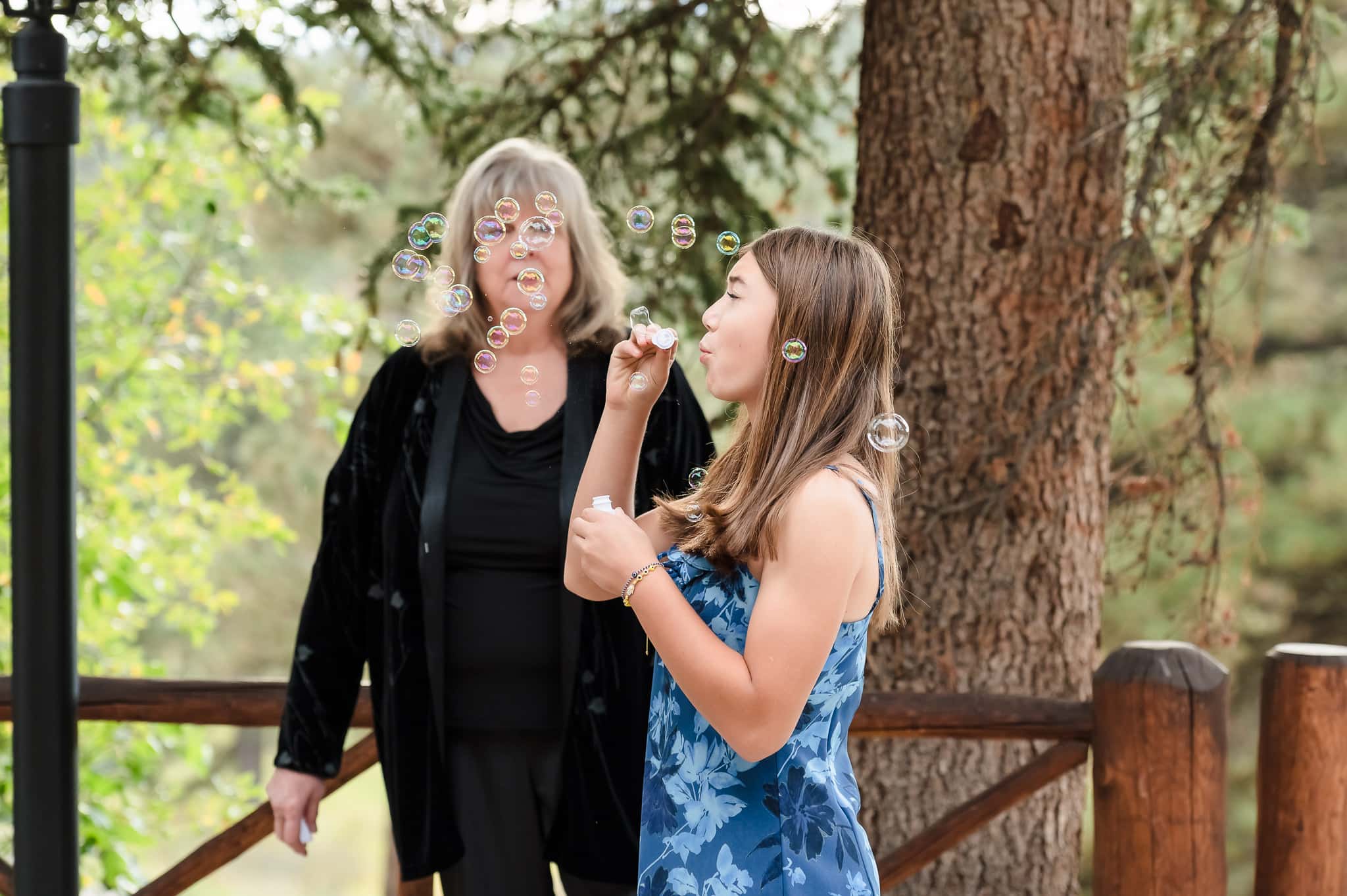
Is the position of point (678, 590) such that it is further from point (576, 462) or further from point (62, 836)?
point (62, 836)

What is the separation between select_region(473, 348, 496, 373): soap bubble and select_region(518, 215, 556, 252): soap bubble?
8.4 inches

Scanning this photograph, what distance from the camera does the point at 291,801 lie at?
7.75 ft

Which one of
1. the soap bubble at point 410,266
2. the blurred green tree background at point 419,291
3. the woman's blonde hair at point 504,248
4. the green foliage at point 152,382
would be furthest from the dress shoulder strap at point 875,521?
the green foliage at point 152,382

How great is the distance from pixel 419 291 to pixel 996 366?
5728 millimetres

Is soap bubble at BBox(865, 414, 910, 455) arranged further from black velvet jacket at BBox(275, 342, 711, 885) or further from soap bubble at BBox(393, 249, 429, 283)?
soap bubble at BBox(393, 249, 429, 283)

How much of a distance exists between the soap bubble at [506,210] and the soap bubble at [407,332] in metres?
0.25

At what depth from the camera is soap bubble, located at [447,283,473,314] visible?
2.29 meters

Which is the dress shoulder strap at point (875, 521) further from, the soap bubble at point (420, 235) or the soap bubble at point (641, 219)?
the soap bubble at point (420, 235)

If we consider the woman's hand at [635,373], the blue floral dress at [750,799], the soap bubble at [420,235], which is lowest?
the blue floral dress at [750,799]

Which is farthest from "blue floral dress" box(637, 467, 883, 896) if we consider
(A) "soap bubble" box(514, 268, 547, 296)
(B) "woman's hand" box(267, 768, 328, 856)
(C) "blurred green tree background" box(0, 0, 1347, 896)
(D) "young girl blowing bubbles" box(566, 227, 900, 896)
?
(C) "blurred green tree background" box(0, 0, 1347, 896)

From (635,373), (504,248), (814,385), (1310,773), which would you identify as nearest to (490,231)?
(504,248)

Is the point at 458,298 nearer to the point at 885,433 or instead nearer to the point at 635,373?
the point at 635,373

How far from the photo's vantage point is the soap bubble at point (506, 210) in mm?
2191

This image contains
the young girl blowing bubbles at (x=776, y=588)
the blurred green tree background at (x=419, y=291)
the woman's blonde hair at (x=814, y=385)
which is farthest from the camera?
the blurred green tree background at (x=419, y=291)
